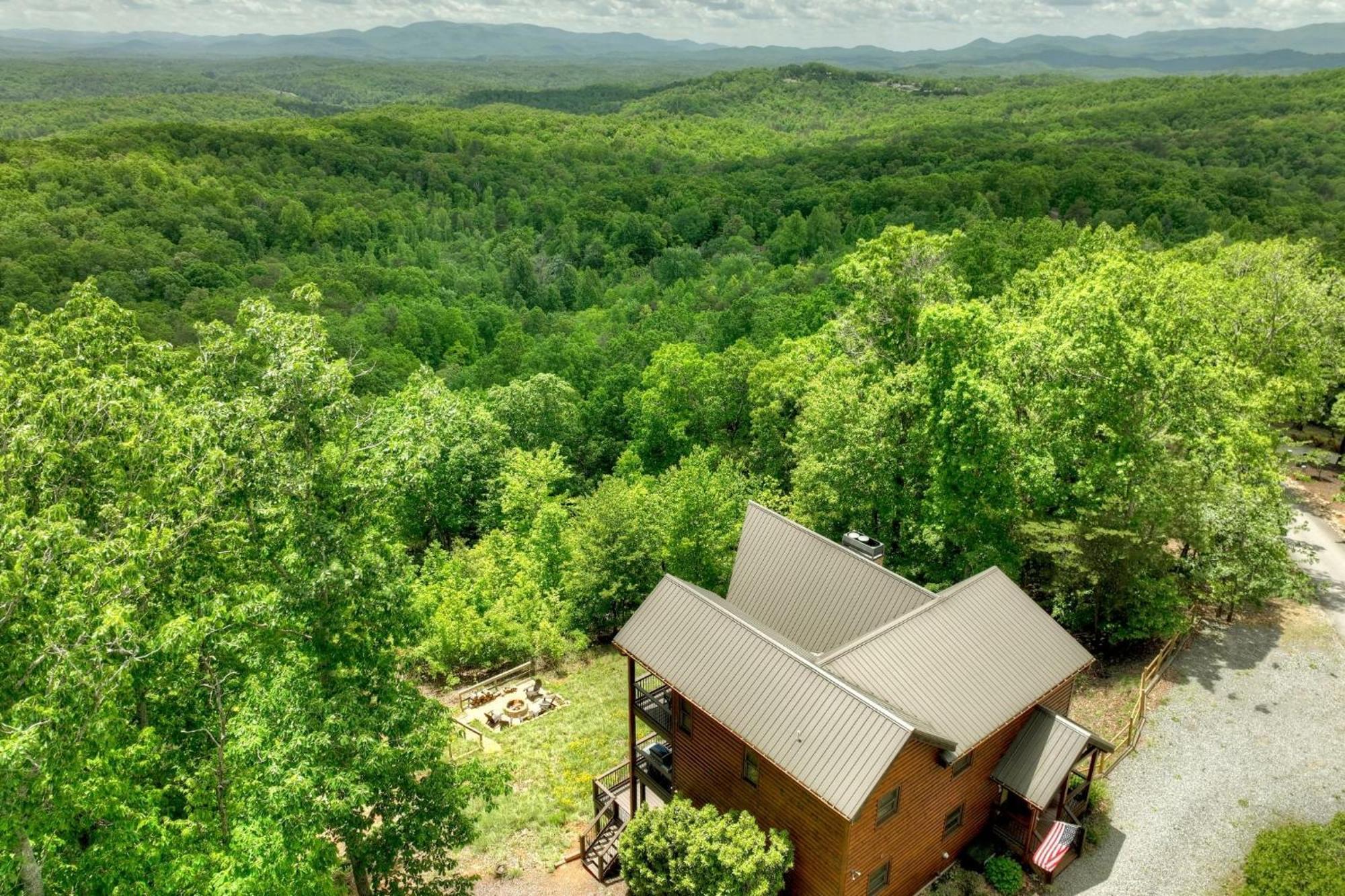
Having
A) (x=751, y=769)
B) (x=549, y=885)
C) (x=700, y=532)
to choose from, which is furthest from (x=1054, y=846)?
(x=700, y=532)

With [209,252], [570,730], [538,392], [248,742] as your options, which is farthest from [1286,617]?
[209,252]

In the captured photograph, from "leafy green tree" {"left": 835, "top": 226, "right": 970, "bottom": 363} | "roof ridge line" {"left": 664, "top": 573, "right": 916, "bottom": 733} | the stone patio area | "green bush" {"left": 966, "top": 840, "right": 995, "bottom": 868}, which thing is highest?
"leafy green tree" {"left": 835, "top": 226, "right": 970, "bottom": 363}

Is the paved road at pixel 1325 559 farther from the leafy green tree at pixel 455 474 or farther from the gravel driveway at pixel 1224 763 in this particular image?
the leafy green tree at pixel 455 474

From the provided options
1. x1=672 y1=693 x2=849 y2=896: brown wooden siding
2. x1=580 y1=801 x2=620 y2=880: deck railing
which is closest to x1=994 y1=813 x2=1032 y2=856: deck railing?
x1=672 y1=693 x2=849 y2=896: brown wooden siding

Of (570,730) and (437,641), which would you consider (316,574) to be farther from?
(437,641)

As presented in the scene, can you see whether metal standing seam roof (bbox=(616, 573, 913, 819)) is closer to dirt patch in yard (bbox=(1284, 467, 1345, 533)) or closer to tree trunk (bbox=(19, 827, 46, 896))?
tree trunk (bbox=(19, 827, 46, 896))
